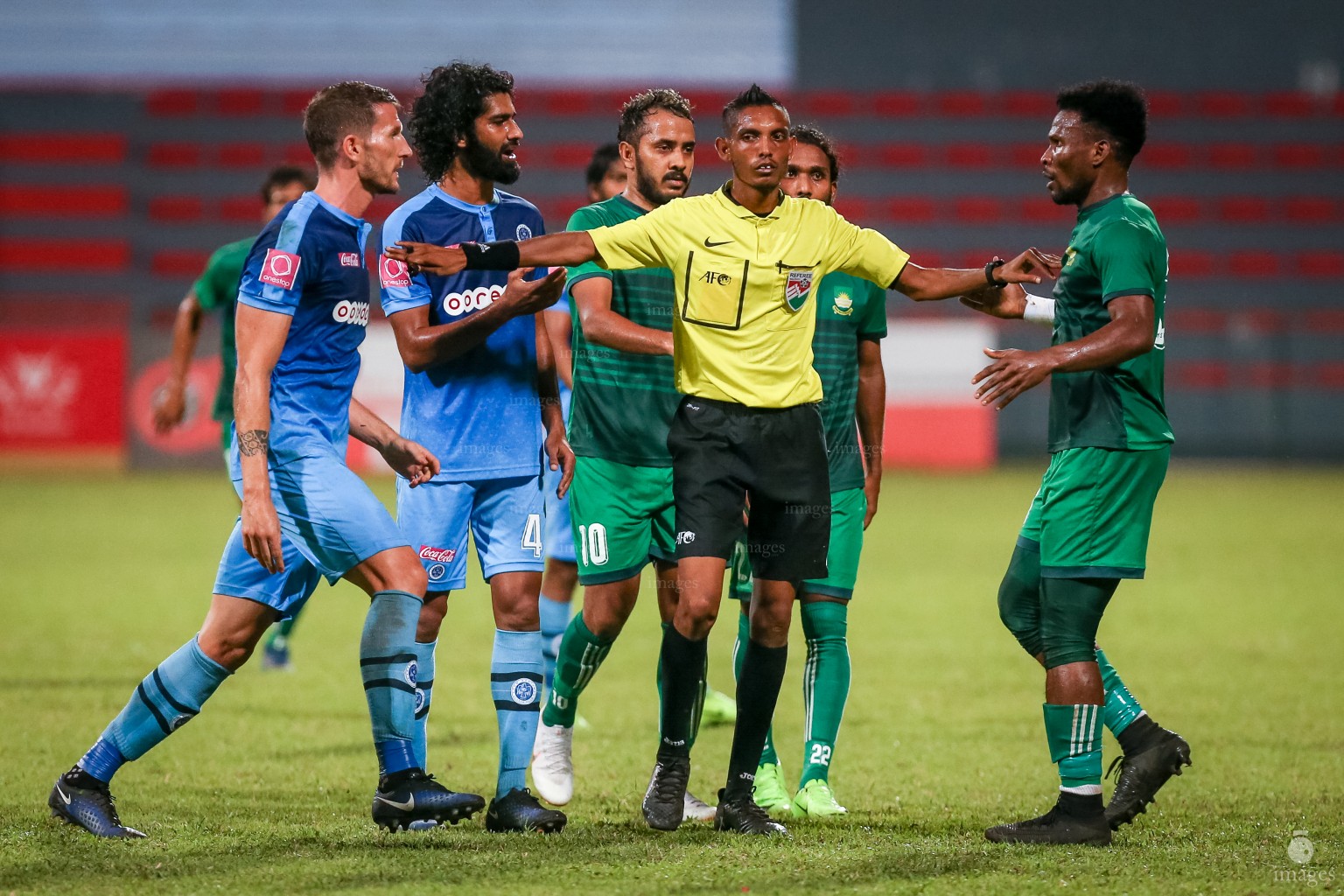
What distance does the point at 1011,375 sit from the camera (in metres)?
4.27

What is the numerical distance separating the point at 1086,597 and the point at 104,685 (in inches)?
200

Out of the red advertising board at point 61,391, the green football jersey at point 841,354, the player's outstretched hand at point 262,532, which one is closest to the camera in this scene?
the player's outstretched hand at point 262,532

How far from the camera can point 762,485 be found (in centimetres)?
460

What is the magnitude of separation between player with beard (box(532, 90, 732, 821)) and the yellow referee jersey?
0.51 meters

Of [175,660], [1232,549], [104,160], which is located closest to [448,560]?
[175,660]

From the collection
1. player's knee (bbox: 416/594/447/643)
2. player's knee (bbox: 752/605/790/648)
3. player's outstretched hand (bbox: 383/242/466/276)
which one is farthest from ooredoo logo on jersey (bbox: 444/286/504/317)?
player's knee (bbox: 752/605/790/648)

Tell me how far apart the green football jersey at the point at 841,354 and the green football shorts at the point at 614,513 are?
2.04ft

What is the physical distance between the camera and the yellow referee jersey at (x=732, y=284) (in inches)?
180

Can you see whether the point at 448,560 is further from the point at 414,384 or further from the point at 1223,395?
the point at 1223,395

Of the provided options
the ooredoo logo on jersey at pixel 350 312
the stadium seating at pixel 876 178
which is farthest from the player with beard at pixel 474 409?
the stadium seating at pixel 876 178

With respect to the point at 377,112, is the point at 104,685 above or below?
below

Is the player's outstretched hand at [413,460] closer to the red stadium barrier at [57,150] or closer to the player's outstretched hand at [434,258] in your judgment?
the player's outstretched hand at [434,258]

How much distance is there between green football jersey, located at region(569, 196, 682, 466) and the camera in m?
5.23

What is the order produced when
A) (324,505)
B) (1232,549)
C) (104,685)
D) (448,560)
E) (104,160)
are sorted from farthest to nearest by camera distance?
1. (104,160)
2. (1232,549)
3. (104,685)
4. (448,560)
5. (324,505)
